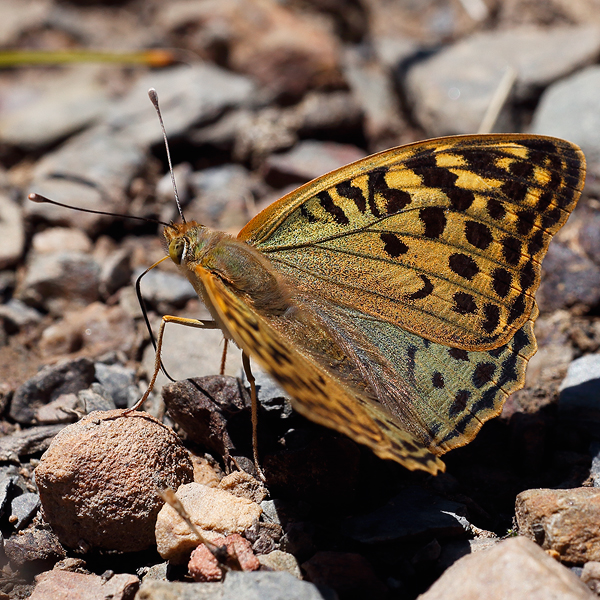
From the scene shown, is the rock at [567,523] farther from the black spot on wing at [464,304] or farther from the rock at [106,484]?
the rock at [106,484]

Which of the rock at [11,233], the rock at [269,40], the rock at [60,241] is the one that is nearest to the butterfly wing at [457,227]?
the rock at [60,241]

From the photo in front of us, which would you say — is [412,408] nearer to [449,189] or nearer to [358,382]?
[358,382]

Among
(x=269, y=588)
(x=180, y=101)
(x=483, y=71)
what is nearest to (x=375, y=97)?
(x=483, y=71)

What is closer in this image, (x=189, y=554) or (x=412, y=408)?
(x=189, y=554)

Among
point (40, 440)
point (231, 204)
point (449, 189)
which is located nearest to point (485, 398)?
point (449, 189)

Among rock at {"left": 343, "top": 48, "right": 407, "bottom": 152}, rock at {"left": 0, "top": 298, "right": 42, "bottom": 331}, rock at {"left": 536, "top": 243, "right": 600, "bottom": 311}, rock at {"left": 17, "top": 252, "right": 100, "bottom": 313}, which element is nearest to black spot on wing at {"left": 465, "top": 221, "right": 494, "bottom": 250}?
rock at {"left": 536, "top": 243, "right": 600, "bottom": 311}

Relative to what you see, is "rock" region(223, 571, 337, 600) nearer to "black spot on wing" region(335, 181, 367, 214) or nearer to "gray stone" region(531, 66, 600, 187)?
"black spot on wing" region(335, 181, 367, 214)
